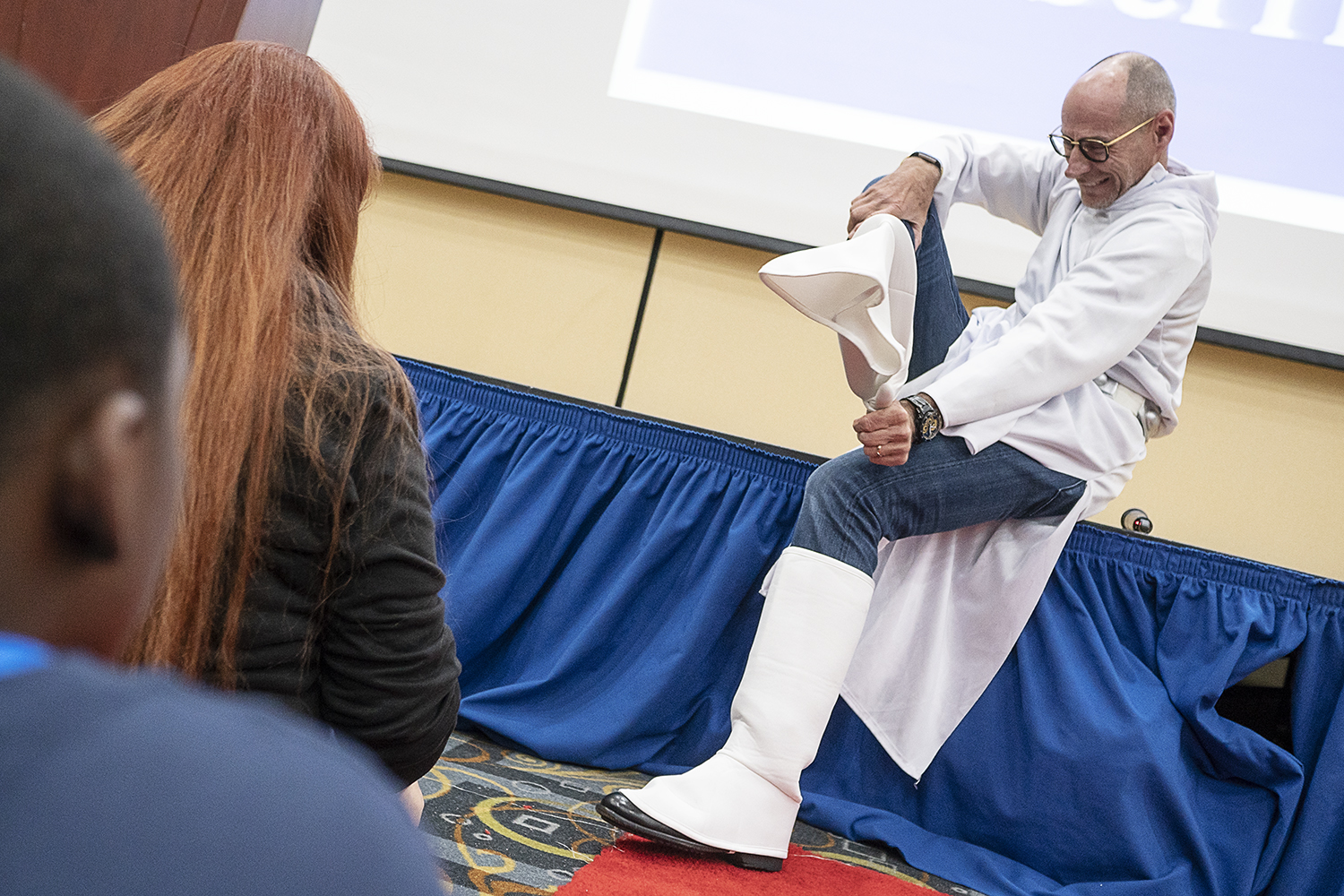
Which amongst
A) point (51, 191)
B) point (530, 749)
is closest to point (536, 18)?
point (530, 749)

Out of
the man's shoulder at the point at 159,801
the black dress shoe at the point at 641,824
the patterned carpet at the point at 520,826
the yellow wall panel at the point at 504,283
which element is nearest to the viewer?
the man's shoulder at the point at 159,801

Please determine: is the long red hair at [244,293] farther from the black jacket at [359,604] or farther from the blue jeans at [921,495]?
the blue jeans at [921,495]

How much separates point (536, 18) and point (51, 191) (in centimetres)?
221

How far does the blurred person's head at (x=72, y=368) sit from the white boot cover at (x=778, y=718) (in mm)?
1039

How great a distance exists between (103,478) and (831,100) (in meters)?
2.10

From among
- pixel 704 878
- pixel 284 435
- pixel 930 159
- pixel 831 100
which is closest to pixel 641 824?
pixel 704 878

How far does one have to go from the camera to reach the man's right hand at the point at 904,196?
1.54 m

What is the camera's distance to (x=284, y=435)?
2.15 ft

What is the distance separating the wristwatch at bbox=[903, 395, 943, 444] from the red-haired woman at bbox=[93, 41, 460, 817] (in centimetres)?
80

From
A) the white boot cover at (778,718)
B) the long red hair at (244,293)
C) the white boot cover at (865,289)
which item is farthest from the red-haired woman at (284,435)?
the white boot cover at (865,289)

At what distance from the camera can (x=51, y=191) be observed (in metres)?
0.22

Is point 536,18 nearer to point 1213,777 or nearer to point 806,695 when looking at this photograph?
point 806,695

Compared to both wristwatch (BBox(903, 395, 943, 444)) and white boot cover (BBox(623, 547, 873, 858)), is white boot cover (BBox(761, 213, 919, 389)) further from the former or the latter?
white boot cover (BBox(623, 547, 873, 858))

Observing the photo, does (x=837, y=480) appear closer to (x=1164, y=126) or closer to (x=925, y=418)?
(x=925, y=418)
